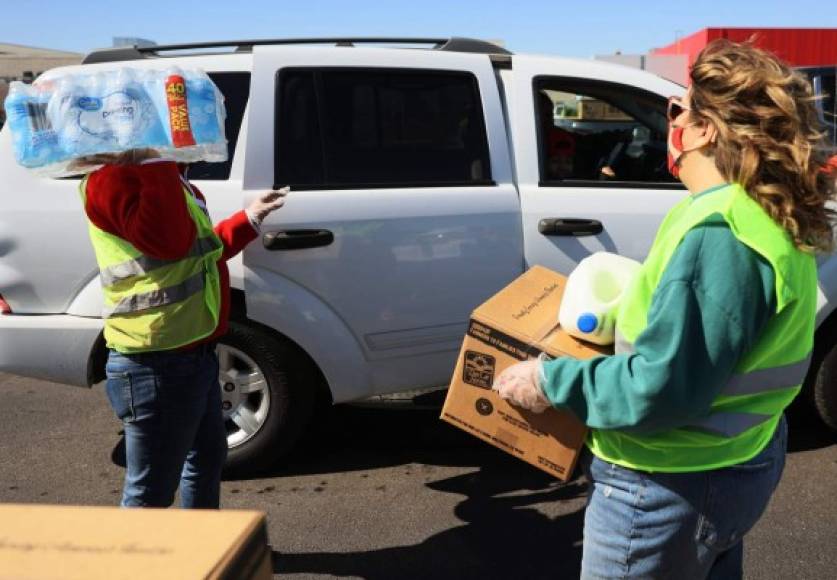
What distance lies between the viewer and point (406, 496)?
12.3 ft

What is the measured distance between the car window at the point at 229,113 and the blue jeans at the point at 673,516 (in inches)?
98.2

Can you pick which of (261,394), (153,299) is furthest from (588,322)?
(261,394)

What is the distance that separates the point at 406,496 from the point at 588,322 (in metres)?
2.23

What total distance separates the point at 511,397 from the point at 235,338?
2.20 m

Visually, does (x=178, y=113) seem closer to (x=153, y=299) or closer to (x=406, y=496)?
(x=153, y=299)

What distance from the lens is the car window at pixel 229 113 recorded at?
365cm

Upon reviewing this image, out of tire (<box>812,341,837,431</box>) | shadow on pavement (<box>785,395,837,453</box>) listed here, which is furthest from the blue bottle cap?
shadow on pavement (<box>785,395,837,453</box>)

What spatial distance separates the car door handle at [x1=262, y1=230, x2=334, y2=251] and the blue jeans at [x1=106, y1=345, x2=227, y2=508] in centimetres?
97

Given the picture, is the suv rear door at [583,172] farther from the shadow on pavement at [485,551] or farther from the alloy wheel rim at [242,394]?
the alloy wheel rim at [242,394]

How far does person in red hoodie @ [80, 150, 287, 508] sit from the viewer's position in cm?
227

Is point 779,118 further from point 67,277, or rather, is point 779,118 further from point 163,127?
point 67,277

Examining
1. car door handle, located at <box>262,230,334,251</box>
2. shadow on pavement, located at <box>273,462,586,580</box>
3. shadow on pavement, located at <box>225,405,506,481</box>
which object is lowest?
shadow on pavement, located at <box>225,405,506,481</box>

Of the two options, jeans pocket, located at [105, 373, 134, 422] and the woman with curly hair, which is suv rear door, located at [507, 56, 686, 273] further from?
the woman with curly hair

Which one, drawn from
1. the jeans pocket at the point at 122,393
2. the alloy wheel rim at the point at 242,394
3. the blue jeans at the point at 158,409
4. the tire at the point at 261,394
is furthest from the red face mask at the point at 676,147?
the alloy wheel rim at the point at 242,394
